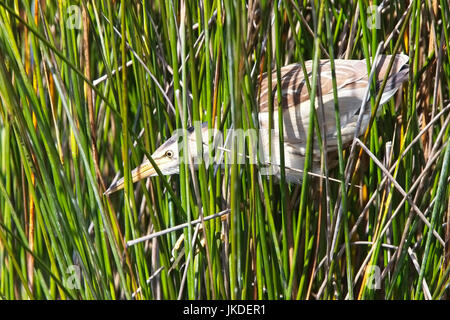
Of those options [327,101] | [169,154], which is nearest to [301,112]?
[327,101]

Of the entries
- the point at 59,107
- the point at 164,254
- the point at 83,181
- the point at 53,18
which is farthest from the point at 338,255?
the point at 53,18

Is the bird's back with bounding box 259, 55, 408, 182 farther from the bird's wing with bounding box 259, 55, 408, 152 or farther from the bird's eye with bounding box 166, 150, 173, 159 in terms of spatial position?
the bird's eye with bounding box 166, 150, 173, 159

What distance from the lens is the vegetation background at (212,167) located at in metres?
0.92

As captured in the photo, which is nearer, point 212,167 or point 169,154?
point 212,167

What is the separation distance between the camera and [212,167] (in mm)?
986

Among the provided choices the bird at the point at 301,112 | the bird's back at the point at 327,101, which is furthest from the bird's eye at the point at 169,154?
the bird's back at the point at 327,101

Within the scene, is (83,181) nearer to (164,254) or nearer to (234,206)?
(164,254)

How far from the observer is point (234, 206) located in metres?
0.82

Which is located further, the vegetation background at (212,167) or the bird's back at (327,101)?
the bird's back at (327,101)

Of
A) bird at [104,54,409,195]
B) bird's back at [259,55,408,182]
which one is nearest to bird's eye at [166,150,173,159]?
bird at [104,54,409,195]

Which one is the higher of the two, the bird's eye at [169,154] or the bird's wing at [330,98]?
the bird's wing at [330,98]

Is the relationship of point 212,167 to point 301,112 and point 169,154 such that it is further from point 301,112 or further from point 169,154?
point 301,112

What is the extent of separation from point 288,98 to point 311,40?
0.15m

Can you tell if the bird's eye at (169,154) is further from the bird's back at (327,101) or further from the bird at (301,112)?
the bird's back at (327,101)
